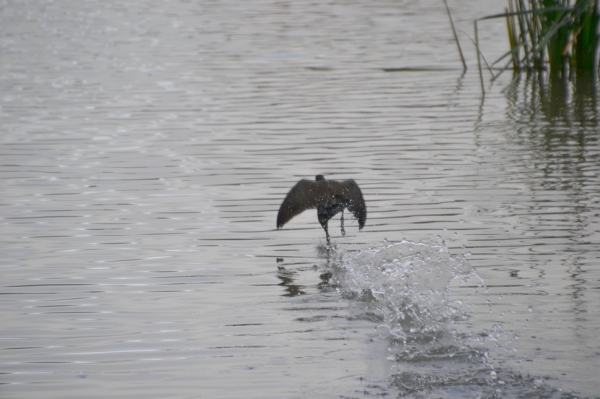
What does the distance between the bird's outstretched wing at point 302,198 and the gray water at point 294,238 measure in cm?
32

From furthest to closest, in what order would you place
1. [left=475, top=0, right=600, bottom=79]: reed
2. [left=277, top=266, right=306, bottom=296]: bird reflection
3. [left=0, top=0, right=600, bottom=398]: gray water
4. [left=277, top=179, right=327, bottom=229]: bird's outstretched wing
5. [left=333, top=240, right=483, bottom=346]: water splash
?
1. [left=475, top=0, right=600, bottom=79]: reed
2. [left=277, top=179, right=327, bottom=229]: bird's outstretched wing
3. [left=277, top=266, right=306, bottom=296]: bird reflection
4. [left=333, top=240, right=483, bottom=346]: water splash
5. [left=0, top=0, right=600, bottom=398]: gray water

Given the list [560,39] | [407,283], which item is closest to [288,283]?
[407,283]

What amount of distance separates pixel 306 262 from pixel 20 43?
13.7 m

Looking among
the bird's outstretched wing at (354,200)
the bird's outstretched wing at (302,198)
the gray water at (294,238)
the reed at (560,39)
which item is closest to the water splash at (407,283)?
the gray water at (294,238)

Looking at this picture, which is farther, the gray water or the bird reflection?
the bird reflection

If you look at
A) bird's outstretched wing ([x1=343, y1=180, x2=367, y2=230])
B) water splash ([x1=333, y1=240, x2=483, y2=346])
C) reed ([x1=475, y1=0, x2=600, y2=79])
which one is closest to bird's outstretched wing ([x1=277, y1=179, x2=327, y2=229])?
bird's outstretched wing ([x1=343, y1=180, x2=367, y2=230])

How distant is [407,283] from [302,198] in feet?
4.13

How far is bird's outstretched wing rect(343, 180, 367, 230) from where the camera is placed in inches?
271

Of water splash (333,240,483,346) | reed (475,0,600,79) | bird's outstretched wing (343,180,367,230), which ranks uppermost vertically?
reed (475,0,600,79)

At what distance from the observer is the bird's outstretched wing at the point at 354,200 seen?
22.6ft

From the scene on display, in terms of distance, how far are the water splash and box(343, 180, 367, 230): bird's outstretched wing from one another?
0.26 meters

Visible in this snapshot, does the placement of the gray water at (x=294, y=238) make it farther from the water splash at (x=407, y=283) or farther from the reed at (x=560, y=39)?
the reed at (x=560, y=39)

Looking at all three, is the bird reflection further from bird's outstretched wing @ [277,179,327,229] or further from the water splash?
bird's outstretched wing @ [277,179,327,229]

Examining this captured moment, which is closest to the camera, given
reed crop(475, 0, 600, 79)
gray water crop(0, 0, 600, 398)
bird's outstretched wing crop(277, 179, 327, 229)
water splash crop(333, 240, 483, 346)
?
gray water crop(0, 0, 600, 398)
